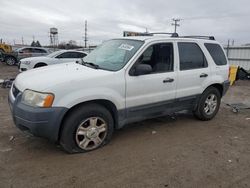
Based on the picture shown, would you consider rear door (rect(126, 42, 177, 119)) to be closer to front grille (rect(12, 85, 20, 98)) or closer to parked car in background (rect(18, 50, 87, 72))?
front grille (rect(12, 85, 20, 98))

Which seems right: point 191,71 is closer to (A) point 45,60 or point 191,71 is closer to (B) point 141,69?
(B) point 141,69

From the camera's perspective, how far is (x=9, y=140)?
4.36 meters

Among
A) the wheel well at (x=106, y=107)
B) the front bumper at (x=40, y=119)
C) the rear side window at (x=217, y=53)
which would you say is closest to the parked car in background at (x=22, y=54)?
the rear side window at (x=217, y=53)

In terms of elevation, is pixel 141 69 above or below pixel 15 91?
above

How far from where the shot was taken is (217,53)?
5762 millimetres

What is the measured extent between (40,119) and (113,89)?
1183mm

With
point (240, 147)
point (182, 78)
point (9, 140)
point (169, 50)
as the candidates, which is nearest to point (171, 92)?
point (182, 78)

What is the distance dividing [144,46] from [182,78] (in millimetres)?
1045

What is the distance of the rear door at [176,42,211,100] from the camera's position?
4934 mm

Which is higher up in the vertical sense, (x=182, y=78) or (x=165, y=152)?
(x=182, y=78)

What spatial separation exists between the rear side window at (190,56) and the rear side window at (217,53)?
1.09ft

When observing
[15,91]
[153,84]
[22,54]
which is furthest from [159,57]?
[22,54]

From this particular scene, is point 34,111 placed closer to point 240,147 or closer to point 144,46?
point 144,46

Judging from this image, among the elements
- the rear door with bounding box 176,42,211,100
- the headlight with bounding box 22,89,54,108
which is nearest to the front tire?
the headlight with bounding box 22,89,54,108
